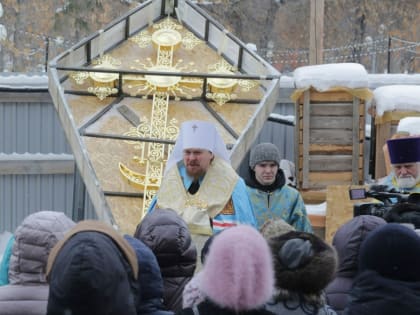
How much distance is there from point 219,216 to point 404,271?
2.61 meters

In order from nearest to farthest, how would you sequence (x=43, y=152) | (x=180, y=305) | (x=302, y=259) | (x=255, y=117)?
(x=302, y=259) → (x=180, y=305) → (x=255, y=117) → (x=43, y=152)

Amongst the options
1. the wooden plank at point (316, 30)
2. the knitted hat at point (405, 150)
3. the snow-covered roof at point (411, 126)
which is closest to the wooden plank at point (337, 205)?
the snow-covered roof at point (411, 126)

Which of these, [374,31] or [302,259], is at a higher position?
[374,31]

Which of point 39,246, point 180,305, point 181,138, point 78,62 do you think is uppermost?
point 78,62

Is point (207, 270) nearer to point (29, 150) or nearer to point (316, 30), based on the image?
point (316, 30)

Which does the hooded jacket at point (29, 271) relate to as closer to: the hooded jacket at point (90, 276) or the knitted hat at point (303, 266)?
the hooded jacket at point (90, 276)

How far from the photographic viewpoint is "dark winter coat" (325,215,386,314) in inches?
167

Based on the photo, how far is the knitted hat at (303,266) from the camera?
11.7 feet

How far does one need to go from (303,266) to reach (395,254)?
1.10 feet

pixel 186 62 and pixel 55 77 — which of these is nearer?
pixel 55 77

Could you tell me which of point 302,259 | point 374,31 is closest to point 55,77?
point 302,259

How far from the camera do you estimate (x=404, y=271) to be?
11.8 feet

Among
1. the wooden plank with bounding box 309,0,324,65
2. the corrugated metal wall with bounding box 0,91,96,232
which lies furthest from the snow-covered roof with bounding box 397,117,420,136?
the corrugated metal wall with bounding box 0,91,96,232

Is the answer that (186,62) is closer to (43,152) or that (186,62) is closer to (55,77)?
(55,77)
